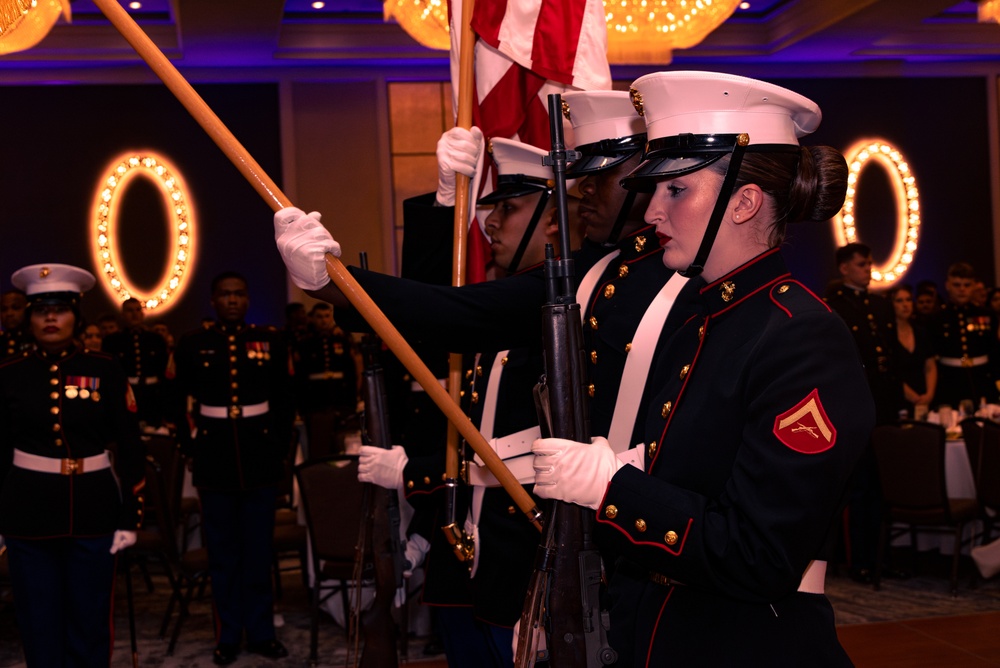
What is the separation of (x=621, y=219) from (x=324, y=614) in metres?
3.84

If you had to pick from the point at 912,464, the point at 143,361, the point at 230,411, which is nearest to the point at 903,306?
the point at 912,464

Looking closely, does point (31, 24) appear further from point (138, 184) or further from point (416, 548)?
point (138, 184)

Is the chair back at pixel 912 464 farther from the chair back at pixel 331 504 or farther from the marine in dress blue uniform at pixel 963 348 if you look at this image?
the chair back at pixel 331 504

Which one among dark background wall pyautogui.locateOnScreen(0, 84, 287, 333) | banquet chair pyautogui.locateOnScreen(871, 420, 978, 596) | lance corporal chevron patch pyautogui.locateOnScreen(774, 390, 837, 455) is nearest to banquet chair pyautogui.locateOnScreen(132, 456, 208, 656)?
banquet chair pyautogui.locateOnScreen(871, 420, 978, 596)

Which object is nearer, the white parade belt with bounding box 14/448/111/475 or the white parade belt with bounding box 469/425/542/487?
the white parade belt with bounding box 469/425/542/487

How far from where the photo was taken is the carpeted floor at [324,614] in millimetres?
4656

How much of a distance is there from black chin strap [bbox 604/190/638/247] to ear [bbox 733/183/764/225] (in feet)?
1.75

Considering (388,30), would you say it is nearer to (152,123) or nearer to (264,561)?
(152,123)

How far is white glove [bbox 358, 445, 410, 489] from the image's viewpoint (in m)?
2.82

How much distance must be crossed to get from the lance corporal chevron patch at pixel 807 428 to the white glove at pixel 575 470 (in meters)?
0.26

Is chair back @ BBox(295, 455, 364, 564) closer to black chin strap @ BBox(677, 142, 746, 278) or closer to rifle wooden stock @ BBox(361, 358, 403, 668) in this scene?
rifle wooden stock @ BBox(361, 358, 403, 668)

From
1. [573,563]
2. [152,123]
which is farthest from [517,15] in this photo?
[152,123]

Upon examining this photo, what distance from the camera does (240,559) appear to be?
4699 millimetres

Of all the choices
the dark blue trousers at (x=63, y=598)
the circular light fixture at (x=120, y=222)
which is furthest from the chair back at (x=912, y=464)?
the circular light fixture at (x=120, y=222)
